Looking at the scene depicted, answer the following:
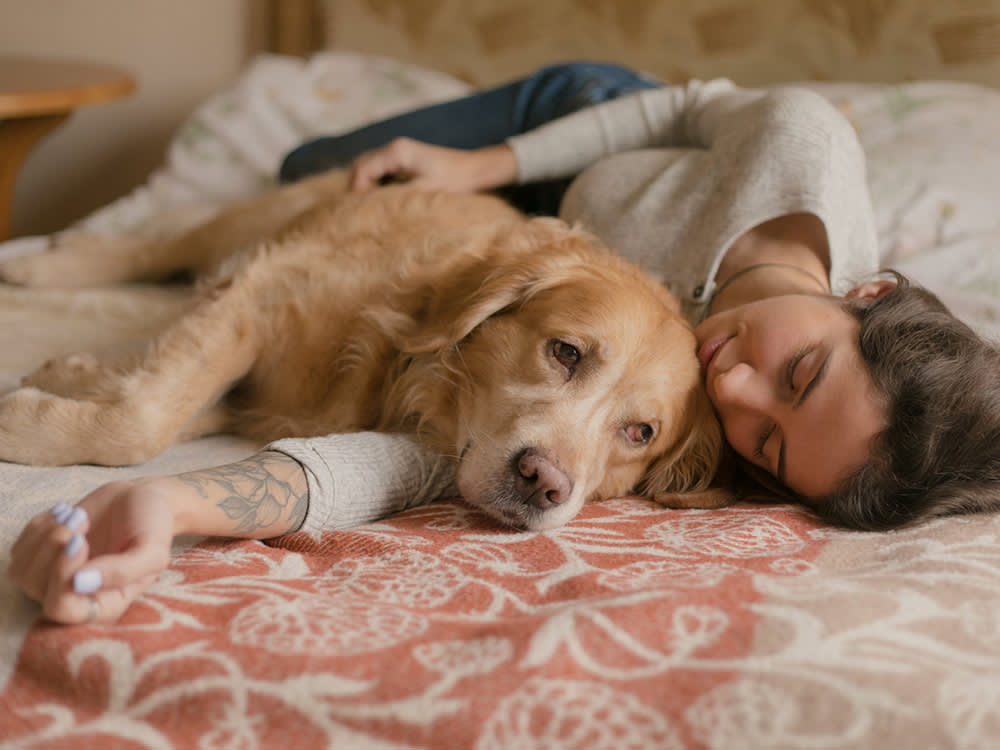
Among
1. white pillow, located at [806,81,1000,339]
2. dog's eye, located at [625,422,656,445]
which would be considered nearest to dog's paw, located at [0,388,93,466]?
dog's eye, located at [625,422,656,445]

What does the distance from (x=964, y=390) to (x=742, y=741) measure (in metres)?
1.04

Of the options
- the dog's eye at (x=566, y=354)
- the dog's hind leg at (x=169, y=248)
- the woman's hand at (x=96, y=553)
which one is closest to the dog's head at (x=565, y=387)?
the dog's eye at (x=566, y=354)

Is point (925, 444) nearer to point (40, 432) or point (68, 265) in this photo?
point (40, 432)

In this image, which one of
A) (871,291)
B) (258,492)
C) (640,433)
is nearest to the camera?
(258,492)

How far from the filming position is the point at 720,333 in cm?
198

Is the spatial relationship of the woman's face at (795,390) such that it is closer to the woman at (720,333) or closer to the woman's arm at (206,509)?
the woman at (720,333)

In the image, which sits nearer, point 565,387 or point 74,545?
point 74,545

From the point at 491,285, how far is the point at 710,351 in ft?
1.70

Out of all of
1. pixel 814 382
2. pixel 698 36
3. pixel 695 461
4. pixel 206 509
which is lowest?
pixel 695 461

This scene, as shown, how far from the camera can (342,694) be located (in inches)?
40.3

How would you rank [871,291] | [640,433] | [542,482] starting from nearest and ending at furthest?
[542,482] < [640,433] < [871,291]

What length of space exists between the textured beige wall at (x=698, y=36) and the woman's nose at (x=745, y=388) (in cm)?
272

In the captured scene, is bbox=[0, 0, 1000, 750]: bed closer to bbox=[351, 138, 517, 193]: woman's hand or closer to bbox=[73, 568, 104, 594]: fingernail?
bbox=[73, 568, 104, 594]: fingernail

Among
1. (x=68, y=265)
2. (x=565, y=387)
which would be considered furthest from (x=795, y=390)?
(x=68, y=265)
